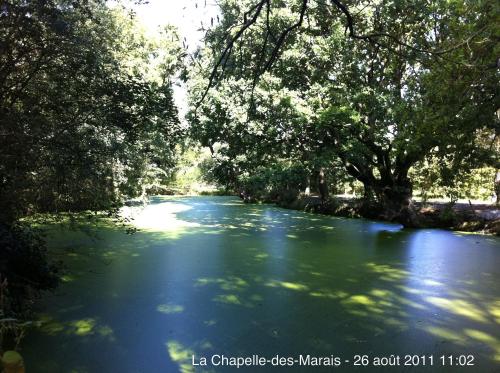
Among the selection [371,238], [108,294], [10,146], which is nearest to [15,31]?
[10,146]

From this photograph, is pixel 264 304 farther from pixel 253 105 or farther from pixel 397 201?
pixel 397 201

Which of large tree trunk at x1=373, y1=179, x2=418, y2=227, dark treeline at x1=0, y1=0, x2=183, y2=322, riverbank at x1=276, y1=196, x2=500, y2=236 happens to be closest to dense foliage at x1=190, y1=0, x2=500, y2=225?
large tree trunk at x1=373, y1=179, x2=418, y2=227

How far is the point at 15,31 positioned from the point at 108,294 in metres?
2.36

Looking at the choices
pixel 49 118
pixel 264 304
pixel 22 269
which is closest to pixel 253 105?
pixel 49 118

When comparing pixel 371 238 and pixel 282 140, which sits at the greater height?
pixel 282 140

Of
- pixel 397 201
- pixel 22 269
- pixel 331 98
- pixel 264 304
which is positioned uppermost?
pixel 331 98

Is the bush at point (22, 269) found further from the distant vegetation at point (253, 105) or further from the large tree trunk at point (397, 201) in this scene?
the large tree trunk at point (397, 201)

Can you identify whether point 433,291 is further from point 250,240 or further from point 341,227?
point 341,227

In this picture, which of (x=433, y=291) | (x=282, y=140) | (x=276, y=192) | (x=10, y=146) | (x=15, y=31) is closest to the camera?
(x=10, y=146)

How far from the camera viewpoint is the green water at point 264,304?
8.08ft

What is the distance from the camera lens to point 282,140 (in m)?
8.70

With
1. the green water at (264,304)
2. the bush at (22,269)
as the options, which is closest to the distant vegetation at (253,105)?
the bush at (22,269)

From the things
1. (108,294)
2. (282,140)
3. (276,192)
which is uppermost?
(282,140)

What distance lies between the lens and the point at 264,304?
3.32 meters
